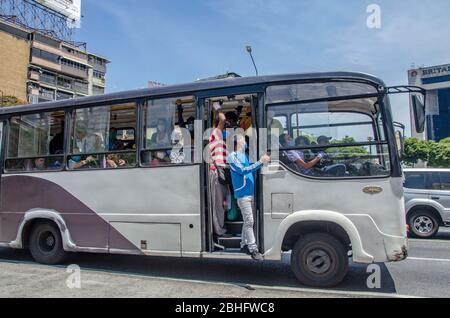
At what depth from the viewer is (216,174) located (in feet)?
22.2

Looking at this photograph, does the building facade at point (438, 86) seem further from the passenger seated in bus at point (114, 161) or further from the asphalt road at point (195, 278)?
the passenger seated in bus at point (114, 161)

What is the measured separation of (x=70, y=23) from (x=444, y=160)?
213ft

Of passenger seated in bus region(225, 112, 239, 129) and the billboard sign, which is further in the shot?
the billboard sign

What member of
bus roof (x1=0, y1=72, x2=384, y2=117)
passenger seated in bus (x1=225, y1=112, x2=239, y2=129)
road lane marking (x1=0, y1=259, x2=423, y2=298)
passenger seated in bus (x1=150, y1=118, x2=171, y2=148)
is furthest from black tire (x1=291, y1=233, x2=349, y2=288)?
passenger seated in bus (x1=150, y1=118, x2=171, y2=148)

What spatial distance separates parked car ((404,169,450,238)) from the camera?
1187cm

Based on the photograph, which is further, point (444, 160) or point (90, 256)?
point (444, 160)

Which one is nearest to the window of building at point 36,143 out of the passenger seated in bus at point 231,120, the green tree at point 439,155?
the passenger seated in bus at point 231,120

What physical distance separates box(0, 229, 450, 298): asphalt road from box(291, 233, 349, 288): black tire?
0.17m

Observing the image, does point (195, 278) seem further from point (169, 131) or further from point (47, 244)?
point (47, 244)

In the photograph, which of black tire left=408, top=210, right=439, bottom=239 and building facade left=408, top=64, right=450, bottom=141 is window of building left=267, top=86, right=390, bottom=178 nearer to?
black tire left=408, top=210, right=439, bottom=239

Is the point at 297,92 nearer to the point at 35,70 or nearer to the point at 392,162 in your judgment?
the point at 392,162

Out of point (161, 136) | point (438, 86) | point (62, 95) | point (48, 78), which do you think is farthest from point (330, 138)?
point (62, 95)

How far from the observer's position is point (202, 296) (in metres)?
5.78
